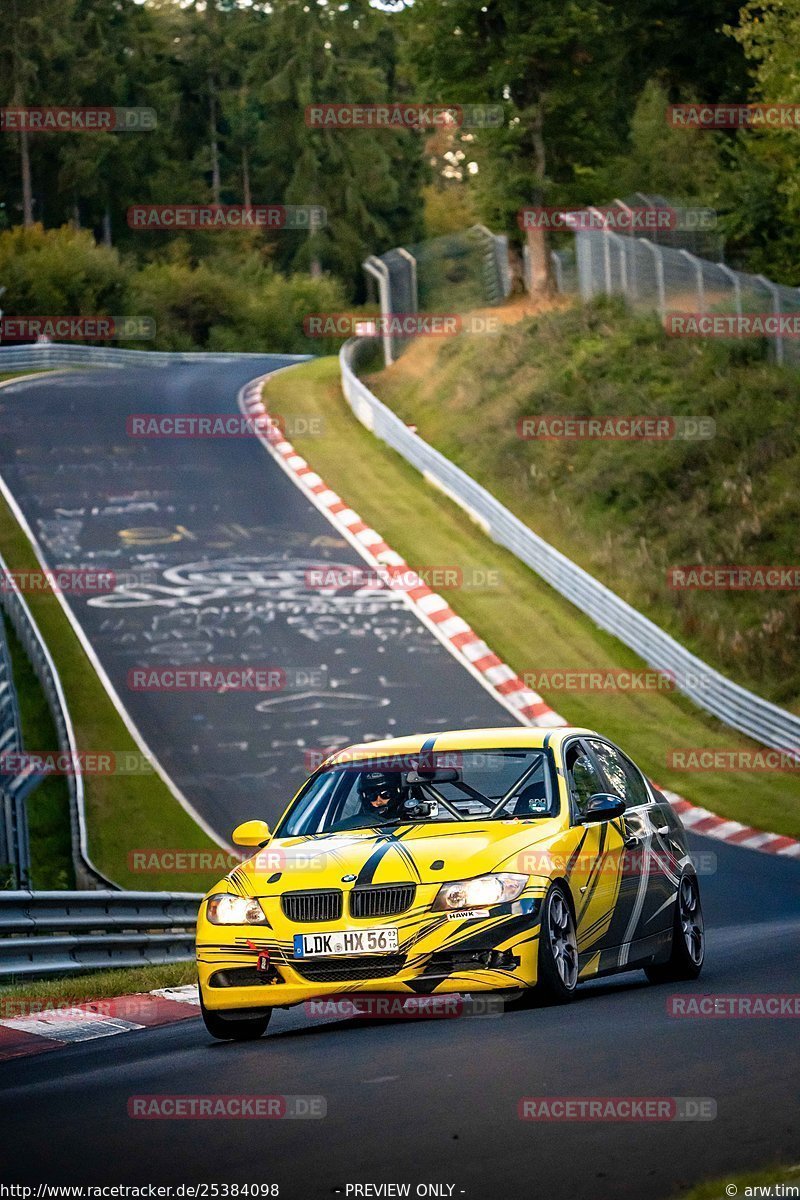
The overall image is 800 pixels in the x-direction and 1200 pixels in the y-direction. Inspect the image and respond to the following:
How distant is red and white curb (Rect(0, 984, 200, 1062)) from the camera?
10.1m

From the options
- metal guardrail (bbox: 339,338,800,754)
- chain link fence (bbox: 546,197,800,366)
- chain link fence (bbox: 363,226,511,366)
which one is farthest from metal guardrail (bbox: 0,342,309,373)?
chain link fence (bbox: 546,197,800,366)

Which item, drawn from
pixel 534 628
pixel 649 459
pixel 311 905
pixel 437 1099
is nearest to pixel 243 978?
pixel 311 905

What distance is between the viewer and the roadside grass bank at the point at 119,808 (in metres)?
20.8

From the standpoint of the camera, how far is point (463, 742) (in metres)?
10.2

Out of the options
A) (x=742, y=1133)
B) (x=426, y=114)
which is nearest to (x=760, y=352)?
(x=426, y=114)

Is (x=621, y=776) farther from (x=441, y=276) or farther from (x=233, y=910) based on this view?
(x=441, y=276)

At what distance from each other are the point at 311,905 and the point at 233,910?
45 cm

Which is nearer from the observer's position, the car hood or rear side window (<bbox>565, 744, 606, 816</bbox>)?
the car hood

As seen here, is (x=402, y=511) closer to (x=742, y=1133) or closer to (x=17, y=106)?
(x=742, y=1133)

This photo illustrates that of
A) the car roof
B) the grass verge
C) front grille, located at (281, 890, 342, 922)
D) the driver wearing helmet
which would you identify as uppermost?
the car roof

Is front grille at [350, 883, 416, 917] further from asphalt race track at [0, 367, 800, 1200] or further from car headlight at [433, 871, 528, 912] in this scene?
asphalt race track at [0, 367, 800, 1200]

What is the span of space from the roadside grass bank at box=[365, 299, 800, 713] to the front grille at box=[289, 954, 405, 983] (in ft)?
62.2

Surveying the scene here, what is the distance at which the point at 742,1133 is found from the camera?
19.6 ft

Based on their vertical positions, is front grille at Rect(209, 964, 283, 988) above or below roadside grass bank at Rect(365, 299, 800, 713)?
above
